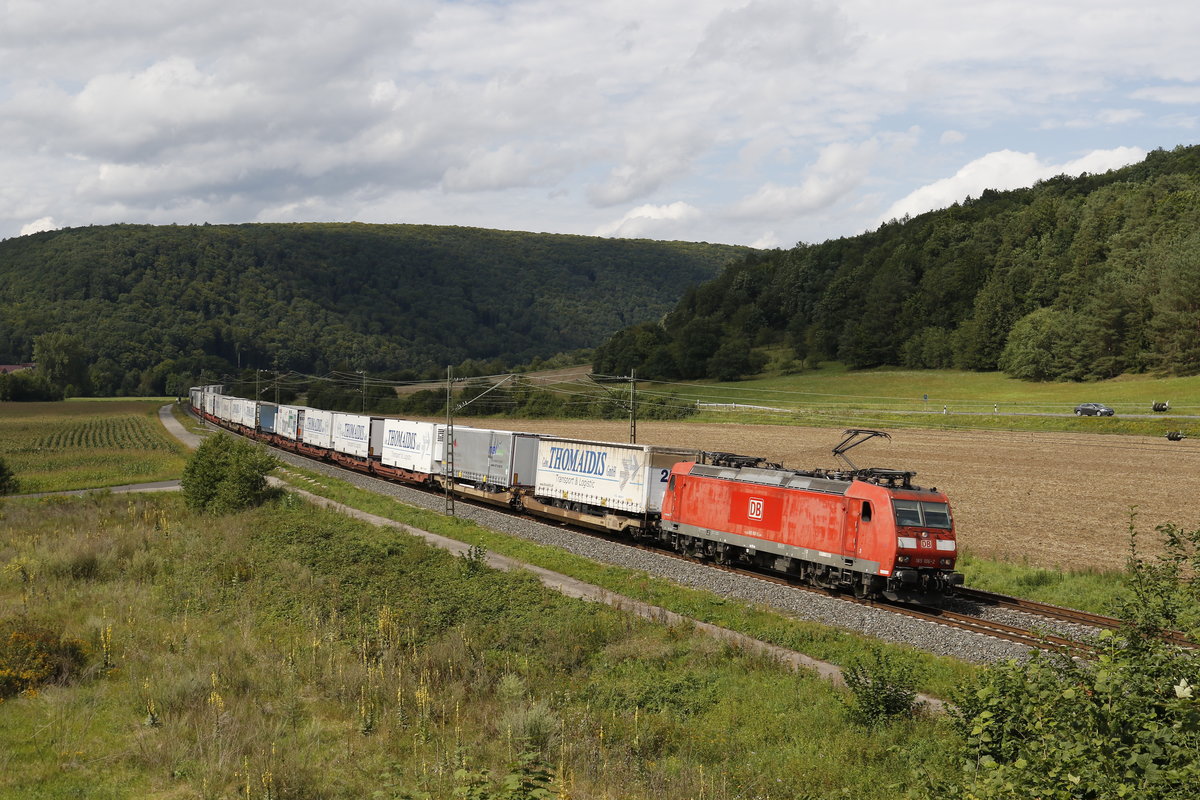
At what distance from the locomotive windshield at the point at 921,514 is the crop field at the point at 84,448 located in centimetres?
4967

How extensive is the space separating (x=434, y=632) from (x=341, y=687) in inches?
158

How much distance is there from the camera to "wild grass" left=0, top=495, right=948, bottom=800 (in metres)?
12.8

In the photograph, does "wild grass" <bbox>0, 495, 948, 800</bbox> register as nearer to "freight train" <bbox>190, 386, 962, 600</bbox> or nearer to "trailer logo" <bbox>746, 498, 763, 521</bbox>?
"freight train" <bbox>190, 386, 962, 600</bbox>

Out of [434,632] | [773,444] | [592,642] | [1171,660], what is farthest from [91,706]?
[773,444]

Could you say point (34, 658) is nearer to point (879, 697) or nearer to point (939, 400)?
point (879, 697)

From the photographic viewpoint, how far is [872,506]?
920 inches

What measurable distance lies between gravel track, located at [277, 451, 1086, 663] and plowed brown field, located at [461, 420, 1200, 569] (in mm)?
4648

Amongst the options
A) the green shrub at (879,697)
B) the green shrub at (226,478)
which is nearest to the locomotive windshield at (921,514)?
the green shrub at (879,697)

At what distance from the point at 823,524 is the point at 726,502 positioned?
445 centimetres

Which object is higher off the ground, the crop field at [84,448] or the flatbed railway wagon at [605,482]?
the flatbed railway wagon at [605,482]

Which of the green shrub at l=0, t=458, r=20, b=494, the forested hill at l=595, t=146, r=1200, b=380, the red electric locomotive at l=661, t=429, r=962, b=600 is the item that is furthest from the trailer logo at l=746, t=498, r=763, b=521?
the forested hill at l=595, t=146, r=1200, b=380

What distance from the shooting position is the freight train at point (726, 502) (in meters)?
23.1

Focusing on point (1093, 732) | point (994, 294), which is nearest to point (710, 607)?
point (1093, 732)

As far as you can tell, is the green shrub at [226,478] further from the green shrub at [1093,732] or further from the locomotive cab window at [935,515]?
the green shrub at [1093,732]
